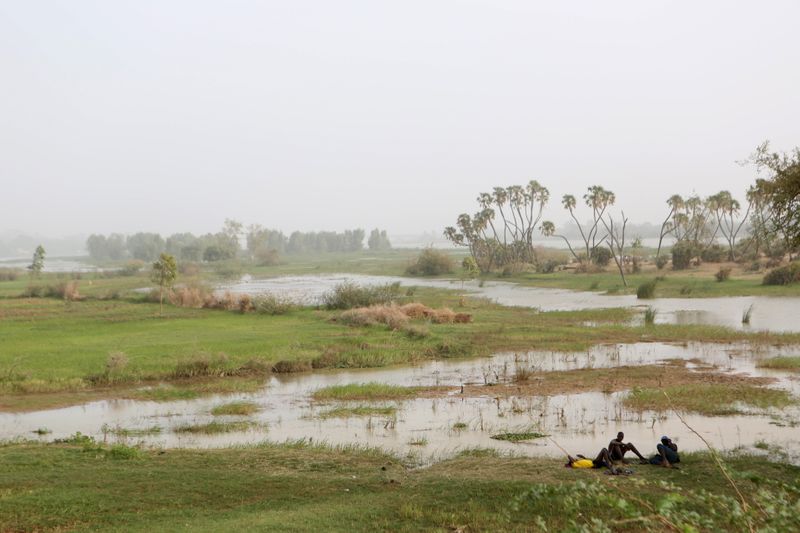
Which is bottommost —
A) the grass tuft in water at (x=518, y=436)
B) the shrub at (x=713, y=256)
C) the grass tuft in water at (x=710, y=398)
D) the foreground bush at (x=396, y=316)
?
the grass tuft in water at (x=518, y=436)

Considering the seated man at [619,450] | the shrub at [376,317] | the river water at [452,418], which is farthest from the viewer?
the shrub at [376,317]

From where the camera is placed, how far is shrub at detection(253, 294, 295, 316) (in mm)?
41378

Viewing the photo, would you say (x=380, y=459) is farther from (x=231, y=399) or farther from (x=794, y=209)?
(x=794, y=209)

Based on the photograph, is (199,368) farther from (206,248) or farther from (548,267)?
(206,248)

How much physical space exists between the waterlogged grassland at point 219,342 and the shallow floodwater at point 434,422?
68.3 inches

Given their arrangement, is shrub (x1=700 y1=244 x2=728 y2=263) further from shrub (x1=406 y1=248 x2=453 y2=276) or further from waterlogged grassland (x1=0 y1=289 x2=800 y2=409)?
waterlogged grassland (x1=0 y1=289 x2=800 y2=409)

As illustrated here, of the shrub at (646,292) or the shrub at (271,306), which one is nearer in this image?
the shrub at (271,306)

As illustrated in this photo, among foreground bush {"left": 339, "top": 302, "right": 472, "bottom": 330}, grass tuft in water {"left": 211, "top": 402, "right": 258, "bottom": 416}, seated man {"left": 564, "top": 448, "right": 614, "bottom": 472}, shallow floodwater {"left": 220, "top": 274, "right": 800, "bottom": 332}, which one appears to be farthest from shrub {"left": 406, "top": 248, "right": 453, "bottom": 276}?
seated man {"left": 564, "top": 448, "right": 614, "bottom": 472}

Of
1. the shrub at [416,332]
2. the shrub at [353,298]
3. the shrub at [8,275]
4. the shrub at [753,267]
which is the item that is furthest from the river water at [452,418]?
the shrub at [8,275]

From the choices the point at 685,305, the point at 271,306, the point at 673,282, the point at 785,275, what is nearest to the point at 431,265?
the point at 673,282

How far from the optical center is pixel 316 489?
11273 millimetres

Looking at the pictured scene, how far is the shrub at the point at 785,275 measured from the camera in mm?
49125

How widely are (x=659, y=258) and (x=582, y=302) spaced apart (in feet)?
110

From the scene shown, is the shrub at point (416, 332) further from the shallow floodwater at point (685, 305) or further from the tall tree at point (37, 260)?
the tall tree at point (37, 260)
